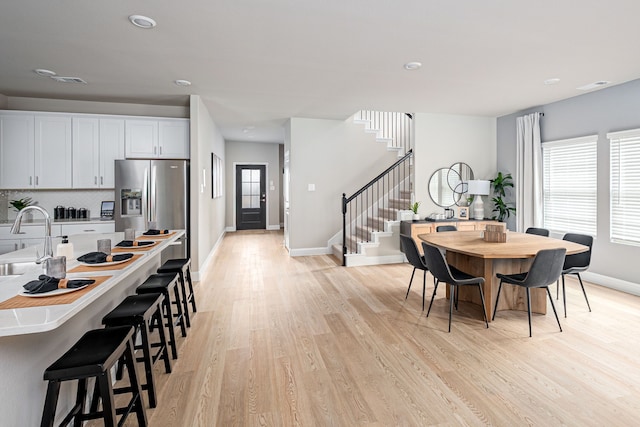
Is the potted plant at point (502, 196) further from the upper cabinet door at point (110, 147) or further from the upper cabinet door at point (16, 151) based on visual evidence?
the upper cabinet door at point (16, 151)

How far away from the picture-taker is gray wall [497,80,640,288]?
172 inches

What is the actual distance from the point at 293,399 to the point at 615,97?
548 cm

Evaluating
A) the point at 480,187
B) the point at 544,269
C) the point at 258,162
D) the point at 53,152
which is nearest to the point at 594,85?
the point at 480,187

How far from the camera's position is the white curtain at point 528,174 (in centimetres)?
557

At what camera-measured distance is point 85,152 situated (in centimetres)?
492

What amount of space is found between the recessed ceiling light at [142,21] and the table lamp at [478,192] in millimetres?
5231

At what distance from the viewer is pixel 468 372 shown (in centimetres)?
247

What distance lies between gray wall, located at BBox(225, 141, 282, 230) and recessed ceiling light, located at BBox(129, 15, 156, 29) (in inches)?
293

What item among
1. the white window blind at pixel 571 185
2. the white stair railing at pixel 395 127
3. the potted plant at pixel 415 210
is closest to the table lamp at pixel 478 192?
the white window blind at pixel 571 185

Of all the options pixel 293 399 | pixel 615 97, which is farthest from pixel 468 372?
pixel 615 97

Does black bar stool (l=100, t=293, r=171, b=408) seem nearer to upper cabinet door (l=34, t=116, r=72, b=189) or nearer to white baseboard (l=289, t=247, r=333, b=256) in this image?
upper cabinet door (l=34, t=116, r=72, b=189)

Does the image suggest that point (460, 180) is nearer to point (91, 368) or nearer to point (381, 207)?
point (381, 207)

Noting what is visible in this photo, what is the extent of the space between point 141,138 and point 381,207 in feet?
15.3

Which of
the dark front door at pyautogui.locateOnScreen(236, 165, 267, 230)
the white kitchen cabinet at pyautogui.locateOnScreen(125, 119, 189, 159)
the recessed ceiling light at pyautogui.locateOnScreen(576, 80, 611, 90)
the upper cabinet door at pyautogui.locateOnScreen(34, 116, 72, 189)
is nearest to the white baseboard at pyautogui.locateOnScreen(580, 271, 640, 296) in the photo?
the recessed ceiling light at pyautogui.locateOnScreen(576, 80, 611, 90)
